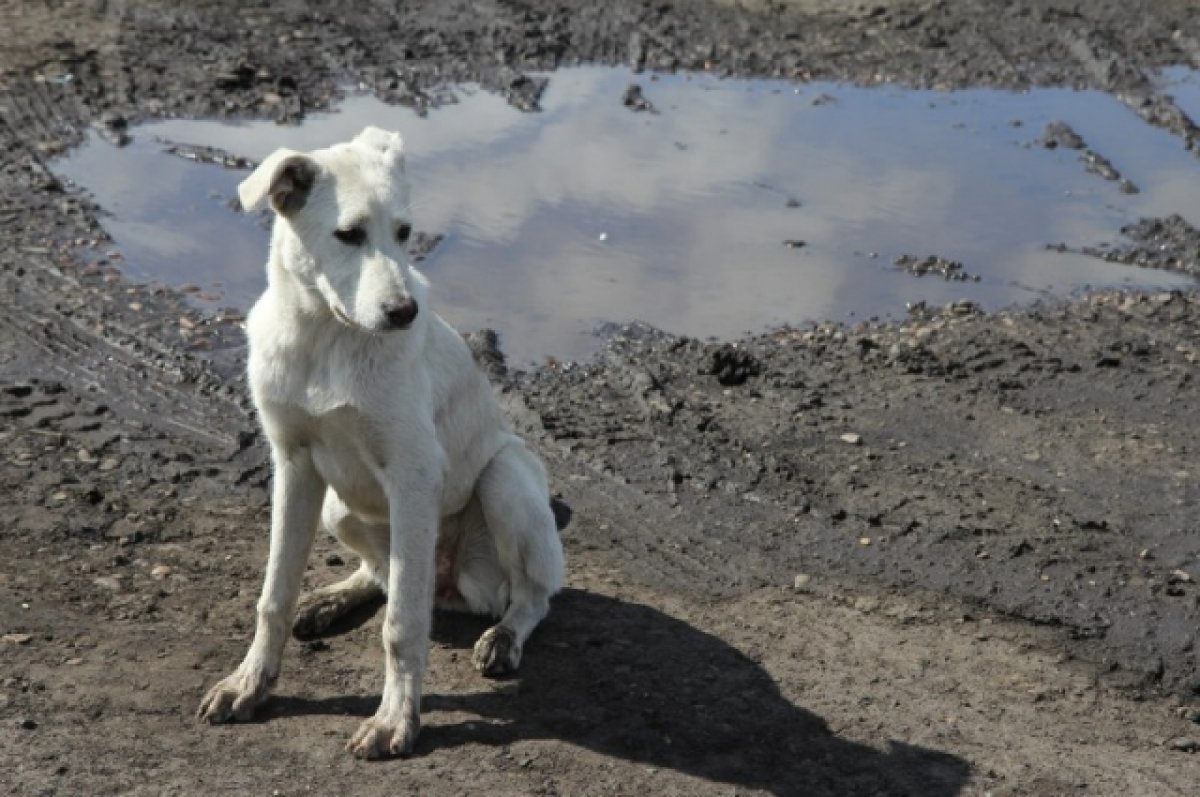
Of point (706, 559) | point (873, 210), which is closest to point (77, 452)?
point (706, 559)

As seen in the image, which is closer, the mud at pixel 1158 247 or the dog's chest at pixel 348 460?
the dog's chest at pixel 348 460

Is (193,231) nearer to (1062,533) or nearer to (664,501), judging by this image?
(664,501)

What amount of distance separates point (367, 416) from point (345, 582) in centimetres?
128

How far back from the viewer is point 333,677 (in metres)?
5.74

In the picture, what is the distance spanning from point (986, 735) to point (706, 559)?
1560mm

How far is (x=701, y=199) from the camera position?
11094mm

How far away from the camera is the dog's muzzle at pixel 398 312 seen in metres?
4.70

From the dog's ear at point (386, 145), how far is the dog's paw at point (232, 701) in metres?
1.79

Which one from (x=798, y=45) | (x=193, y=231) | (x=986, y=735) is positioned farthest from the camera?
(x=798, y=45)

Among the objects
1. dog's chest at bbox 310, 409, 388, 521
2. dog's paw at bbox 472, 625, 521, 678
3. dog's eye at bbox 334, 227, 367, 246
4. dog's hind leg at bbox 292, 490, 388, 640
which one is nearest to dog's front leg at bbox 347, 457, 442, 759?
dog's chest at bbox 310, 409, 388, 521

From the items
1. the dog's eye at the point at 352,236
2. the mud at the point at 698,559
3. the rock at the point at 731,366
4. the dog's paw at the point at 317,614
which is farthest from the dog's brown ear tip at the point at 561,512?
the dog's eye at the point at 352,236

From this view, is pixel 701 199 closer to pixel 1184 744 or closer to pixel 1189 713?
pixel 1189 713

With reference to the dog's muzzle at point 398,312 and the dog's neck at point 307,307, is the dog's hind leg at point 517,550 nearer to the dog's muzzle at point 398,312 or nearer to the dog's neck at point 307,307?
the dog's neck at point 307,307

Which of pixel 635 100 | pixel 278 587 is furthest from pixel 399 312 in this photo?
pixel 635 100
